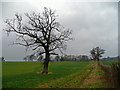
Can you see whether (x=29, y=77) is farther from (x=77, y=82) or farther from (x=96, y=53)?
(x=96, y=53)

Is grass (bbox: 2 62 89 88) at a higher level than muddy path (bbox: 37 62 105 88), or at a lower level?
lower

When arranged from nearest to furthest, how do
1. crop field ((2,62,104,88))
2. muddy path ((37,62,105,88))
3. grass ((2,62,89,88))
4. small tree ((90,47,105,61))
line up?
1. muddy path ((37,62,105,88))
2. crop field ((2,62,104,88))
3. grass ((2,62,89,88))
4. small tree ((90,47,105,61))

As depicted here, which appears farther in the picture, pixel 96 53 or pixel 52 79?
pixel 96 53

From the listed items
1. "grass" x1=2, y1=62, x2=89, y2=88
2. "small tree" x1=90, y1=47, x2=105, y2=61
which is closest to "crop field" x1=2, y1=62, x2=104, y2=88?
"grass" x1=2, y1=62, x2=89, y2=88

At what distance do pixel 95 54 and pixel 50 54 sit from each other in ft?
308

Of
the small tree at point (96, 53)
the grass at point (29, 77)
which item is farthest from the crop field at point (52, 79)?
the small tree at point (96, 53)

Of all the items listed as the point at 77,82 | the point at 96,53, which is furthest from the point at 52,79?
the point at 96,53

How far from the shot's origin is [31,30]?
23984 millimetres

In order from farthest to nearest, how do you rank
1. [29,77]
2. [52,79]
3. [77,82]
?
[29,77] → [52,79] → [77,82]

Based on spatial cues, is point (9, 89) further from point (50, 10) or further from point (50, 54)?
point (50, 10)

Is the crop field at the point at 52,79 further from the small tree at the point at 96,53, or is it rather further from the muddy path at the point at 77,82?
the small tree at the point at 96,53

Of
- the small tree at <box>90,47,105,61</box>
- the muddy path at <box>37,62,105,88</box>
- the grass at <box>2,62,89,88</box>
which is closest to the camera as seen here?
the muddy path at <box>37,62,105,88</box>

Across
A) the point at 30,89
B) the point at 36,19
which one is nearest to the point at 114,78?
the point at 30,89

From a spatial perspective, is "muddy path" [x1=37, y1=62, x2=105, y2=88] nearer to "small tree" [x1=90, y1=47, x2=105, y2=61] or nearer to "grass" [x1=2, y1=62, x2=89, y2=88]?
"grass" [x1=2, y1=62, x2=89, y2=88]
